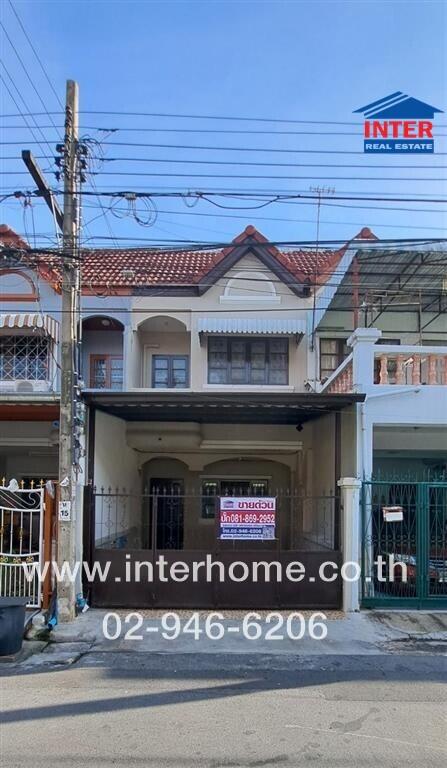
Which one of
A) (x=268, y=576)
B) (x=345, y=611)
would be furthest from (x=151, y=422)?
(x=345, y=611)

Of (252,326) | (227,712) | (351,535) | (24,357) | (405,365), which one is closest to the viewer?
(227,712)

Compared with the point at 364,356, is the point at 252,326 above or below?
above

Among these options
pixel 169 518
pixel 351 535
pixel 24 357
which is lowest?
pixel 169 518

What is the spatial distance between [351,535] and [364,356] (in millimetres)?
3248

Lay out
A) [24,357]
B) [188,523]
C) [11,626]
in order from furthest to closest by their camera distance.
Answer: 1. [188,523]
2. [24,357]
3. [11,626]

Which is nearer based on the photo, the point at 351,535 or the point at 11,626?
the point at 11,626

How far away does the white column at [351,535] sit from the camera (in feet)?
29.8

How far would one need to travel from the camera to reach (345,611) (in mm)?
9039

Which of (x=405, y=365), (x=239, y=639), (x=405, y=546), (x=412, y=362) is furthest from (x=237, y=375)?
(x=239, y=639)

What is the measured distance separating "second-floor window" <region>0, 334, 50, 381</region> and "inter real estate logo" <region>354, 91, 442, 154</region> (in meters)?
9.86

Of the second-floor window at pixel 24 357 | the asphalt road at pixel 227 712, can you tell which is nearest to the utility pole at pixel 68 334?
the asphalt road at pixel 227 712

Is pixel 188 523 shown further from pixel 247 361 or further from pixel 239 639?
pixel 239 639

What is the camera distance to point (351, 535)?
30.3ft

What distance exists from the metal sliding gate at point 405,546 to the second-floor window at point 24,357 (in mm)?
9596
